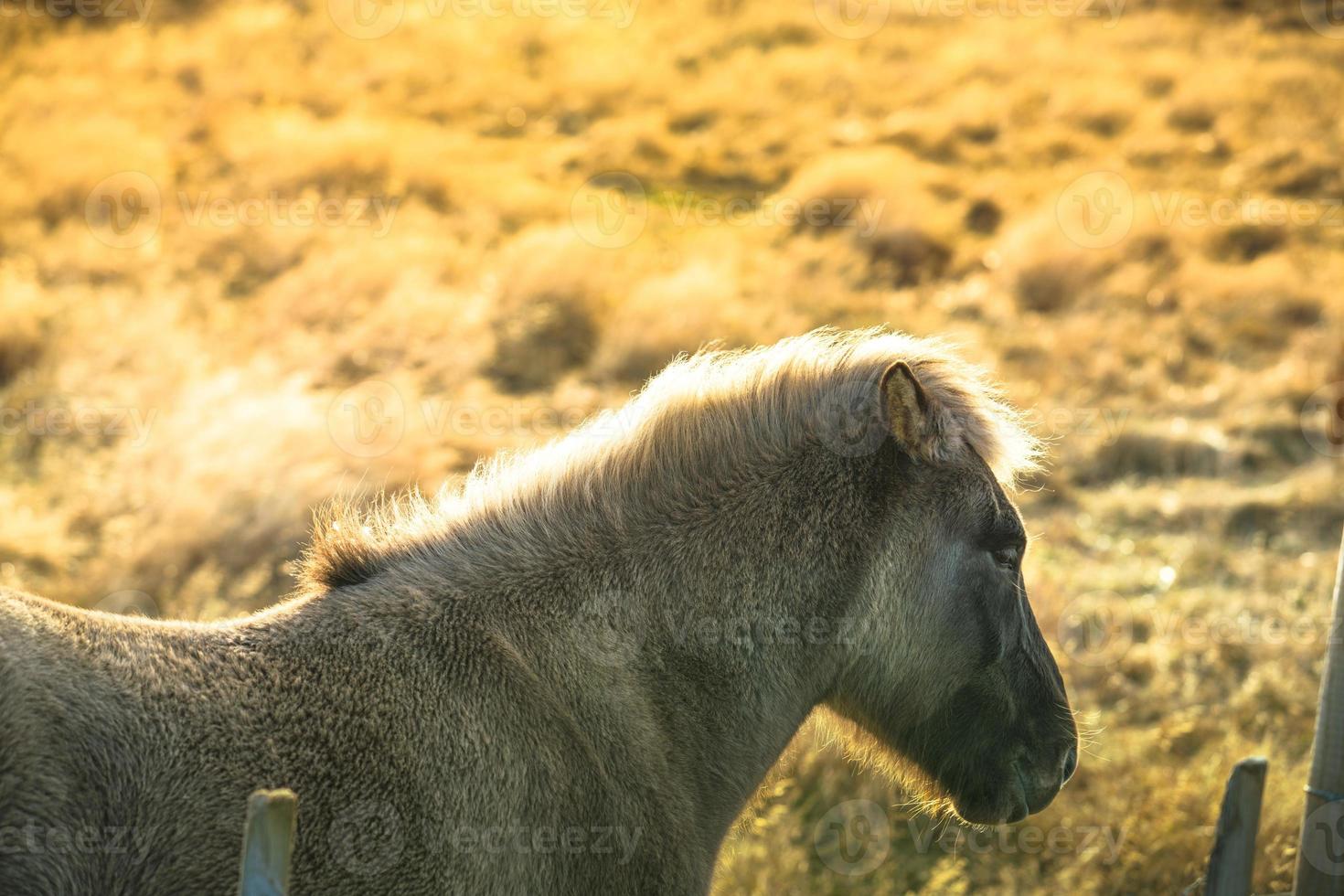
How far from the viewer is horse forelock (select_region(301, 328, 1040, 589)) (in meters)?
2.93

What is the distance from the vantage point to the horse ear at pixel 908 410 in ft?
9.30

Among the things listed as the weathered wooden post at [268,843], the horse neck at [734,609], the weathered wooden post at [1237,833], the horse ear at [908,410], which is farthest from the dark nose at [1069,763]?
the weathered wooden post at [268,843]

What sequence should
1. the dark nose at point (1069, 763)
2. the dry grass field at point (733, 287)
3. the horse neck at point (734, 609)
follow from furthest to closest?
the dry grass field at point (733, 287)
the dark nose at point (1069, 763)
the horse neck at point (734, 609)

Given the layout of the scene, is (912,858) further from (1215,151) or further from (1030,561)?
(1215,151)

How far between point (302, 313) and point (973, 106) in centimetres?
1722

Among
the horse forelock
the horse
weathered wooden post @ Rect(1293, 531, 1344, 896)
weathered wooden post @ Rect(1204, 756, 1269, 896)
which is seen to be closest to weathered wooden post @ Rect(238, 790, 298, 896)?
the horse

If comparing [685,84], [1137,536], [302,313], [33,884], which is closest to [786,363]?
[33,884]

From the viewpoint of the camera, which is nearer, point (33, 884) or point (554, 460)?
point (33, 884)

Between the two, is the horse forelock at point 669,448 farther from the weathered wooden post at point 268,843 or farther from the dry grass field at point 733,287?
the weathered wooden post at point 268,843

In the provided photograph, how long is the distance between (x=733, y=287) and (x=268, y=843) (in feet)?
41.3

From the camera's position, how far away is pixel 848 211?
18141 mm

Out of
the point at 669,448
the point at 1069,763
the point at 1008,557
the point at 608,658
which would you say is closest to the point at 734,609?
the point at 608,658

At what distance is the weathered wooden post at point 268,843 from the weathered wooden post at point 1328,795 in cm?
297

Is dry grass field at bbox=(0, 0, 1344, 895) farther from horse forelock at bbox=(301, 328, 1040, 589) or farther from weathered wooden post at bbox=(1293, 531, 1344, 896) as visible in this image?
weathered wooden post at bbox=(1293, 531, 1344, 896)
